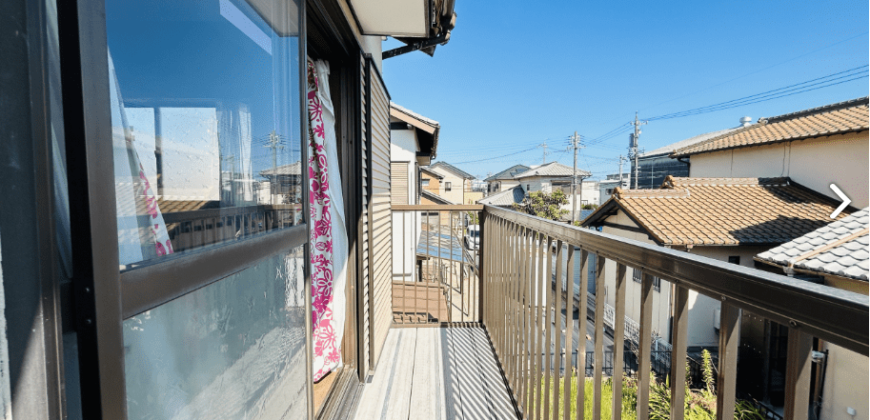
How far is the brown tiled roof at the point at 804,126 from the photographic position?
880 cm

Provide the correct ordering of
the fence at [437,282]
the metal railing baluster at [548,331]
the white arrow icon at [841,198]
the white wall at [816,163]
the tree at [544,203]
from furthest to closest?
the tree at [544,203], the white wall at [816,163], the white arrow icon at [841,198], the fence at [437,282], the metal railing baluster at [548,331]

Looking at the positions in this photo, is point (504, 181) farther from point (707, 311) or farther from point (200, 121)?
point (200, 121)

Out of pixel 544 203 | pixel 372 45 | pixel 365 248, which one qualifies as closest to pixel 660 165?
pixel 544 203

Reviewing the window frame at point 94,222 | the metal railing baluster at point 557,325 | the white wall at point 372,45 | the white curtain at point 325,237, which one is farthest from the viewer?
the white wall at point 372,45

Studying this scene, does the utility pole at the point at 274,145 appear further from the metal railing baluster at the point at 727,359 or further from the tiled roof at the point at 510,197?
the tiled roof at the point at 510,197

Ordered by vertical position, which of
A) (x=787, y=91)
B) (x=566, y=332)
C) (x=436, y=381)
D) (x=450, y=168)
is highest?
(x=787, y=91)

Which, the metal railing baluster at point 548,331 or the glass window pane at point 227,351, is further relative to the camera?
the metal railing baluster at point 548,331

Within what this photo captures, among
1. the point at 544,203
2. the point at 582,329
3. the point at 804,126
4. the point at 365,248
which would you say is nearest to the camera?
the point at 582,329

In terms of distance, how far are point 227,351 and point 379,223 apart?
1.85 m

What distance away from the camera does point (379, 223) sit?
258 centimetres

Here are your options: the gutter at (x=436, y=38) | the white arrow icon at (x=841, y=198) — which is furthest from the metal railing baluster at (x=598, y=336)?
the white arrow icon at (x=841, y=198)

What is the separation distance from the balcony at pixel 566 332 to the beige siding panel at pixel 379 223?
20cm

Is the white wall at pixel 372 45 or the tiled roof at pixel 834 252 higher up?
the white wall at pixel 372 45

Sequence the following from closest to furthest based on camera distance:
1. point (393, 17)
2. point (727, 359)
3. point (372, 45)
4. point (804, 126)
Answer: point (727, 359)
point (393, 17)
point (372, 45)
point (804, 126)
